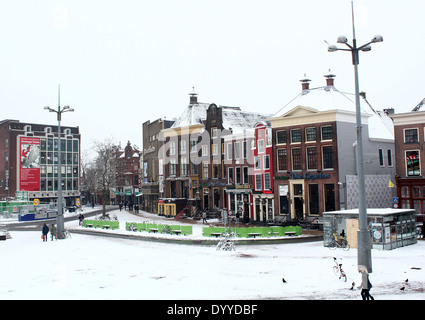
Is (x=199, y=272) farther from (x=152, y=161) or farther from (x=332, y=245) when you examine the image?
(x=152, y=161)

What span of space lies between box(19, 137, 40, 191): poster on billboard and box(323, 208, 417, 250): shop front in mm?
81301

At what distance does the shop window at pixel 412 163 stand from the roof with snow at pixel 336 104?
24.7ft

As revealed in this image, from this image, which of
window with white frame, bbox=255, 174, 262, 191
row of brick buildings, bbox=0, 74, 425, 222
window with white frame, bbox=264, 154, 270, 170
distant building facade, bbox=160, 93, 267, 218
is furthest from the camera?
distant building facade, bbox=160, 93, 267, 218

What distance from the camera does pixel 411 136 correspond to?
131 ft

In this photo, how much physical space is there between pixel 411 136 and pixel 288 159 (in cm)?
1238

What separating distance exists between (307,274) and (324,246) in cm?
1026

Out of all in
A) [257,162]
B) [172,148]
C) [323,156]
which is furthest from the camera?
[172,148]

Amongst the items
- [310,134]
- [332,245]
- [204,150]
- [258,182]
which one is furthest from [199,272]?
[204,150]

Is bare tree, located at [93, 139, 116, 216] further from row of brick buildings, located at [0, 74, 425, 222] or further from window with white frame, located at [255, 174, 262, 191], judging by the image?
window with white frame, located at [255, 174, 262, 191]

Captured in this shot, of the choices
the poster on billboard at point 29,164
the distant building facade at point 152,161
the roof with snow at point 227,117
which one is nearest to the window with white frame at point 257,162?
the roof with snow at point 227,117

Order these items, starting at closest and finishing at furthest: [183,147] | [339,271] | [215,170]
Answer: [339,271] < [215,170] < [183,147]

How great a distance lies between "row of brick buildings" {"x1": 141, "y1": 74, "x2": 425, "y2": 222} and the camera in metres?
43.7

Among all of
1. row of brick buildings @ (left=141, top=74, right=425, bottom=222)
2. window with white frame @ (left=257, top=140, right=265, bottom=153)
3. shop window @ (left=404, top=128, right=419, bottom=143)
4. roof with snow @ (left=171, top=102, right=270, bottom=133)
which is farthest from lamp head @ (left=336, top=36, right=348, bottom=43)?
roof with snow @ (left=171, top=102, right=270, bottom=133)

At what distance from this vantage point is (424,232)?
32.9 metres
